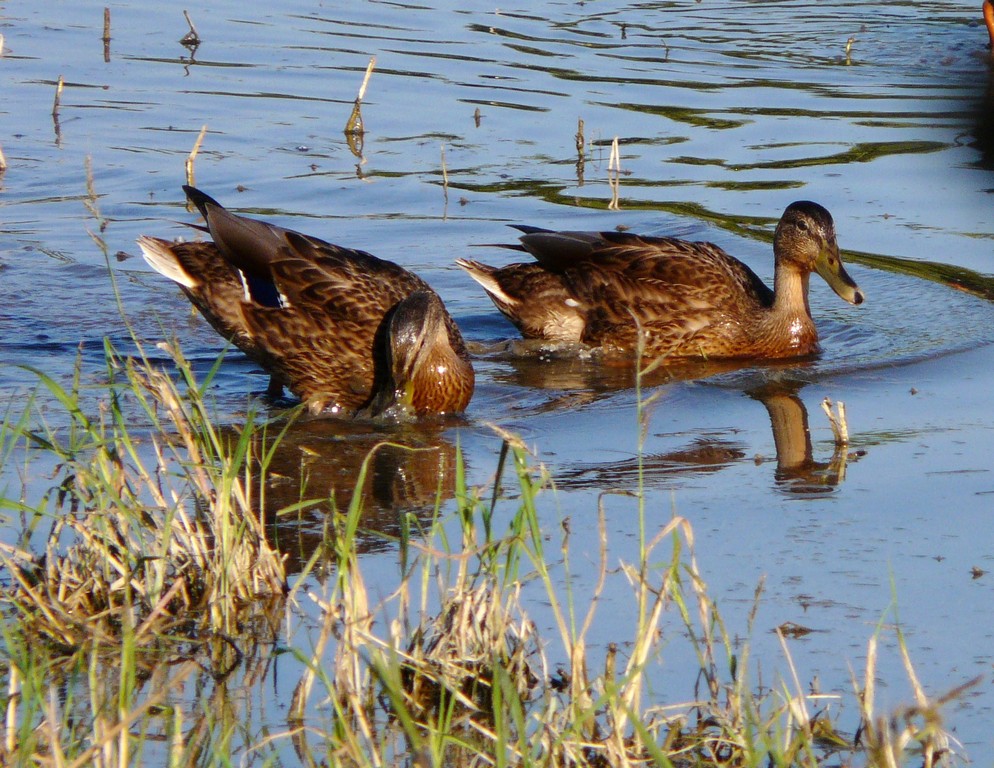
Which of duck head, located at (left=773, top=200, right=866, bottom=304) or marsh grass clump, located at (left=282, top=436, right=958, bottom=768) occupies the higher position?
duck head, located at (left=773, top=200, right=866, bottom=304)

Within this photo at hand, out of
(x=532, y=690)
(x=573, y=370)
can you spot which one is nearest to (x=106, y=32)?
(x=573, y=370)

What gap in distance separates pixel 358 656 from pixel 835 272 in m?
5.06

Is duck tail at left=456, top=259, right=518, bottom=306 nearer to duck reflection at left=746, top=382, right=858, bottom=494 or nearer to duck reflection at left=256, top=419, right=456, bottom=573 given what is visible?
duck reflection at left=746, top=382, right=858, bottom=494

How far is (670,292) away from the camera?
809 centimetres

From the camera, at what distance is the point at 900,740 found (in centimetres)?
270

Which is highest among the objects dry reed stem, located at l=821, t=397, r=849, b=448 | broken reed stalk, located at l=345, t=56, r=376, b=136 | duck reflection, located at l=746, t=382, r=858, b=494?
broken reed stalk, located at l=345, t=56, r=376, b=136

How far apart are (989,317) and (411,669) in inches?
201

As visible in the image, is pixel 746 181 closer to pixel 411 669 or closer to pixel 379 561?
pixel 379 561

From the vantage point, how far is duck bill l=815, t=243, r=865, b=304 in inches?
314

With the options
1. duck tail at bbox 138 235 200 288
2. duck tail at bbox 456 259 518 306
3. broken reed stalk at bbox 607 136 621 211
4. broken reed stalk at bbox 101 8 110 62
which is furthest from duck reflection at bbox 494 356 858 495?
broken reed stalk at bbox 101 8 110 62

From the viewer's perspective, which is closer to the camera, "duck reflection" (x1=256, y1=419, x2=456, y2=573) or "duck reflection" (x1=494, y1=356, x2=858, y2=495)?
"duck reflection" (x1=256, y1=419, x2=456, y2=573)

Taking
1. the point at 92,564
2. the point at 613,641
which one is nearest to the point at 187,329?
the point at 92,564

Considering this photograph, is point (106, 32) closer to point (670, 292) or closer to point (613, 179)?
point (613, 179)

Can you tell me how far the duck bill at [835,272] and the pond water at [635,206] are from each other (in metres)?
0.28
